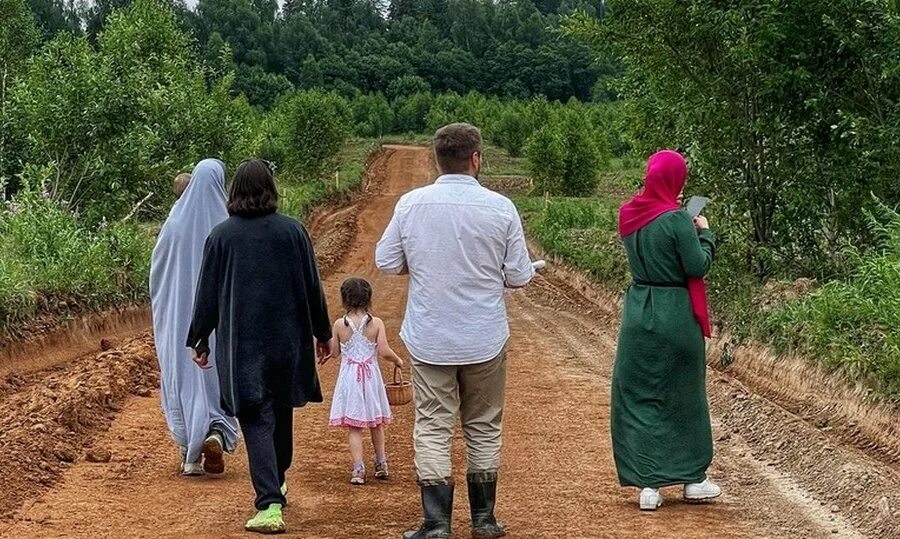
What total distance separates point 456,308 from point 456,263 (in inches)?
8.9

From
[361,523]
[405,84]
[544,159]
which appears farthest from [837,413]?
[405,84]

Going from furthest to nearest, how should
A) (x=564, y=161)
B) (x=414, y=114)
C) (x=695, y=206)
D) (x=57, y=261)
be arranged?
1. (x=414, y=114)
2. (x=564, y=161)
3. (x=57, y=261)
4. (x=695, y=206)

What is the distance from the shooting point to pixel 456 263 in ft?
21.1

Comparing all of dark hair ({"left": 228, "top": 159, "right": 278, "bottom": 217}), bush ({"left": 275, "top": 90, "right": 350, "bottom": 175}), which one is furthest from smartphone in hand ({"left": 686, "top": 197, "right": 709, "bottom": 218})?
bush ({"left": 275, "top": 90, "right": 350, "bottom": 175})

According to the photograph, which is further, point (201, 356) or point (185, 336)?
point (185, 336)

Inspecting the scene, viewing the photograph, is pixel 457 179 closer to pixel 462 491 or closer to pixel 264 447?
pixel 264 447

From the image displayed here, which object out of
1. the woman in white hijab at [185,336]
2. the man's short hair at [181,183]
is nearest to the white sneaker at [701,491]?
the woman in white hijab at [185,336]

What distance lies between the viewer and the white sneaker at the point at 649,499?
7.16 m

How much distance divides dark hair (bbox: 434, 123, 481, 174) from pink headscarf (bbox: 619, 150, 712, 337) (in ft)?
3.79

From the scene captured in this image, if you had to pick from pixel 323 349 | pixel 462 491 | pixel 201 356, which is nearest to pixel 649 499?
pixel 462 491

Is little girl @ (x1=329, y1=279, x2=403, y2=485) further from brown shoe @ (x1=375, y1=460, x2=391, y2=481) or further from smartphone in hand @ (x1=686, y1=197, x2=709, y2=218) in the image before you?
smartphone in hand @ (x1=686, y1=197, x2=709, y2=218)

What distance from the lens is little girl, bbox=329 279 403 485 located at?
8.10 m

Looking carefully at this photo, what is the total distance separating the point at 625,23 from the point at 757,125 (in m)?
2.47

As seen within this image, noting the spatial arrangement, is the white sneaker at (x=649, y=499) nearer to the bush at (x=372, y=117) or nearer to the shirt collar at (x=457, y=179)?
the shirt collar at (x=457, y=179)
